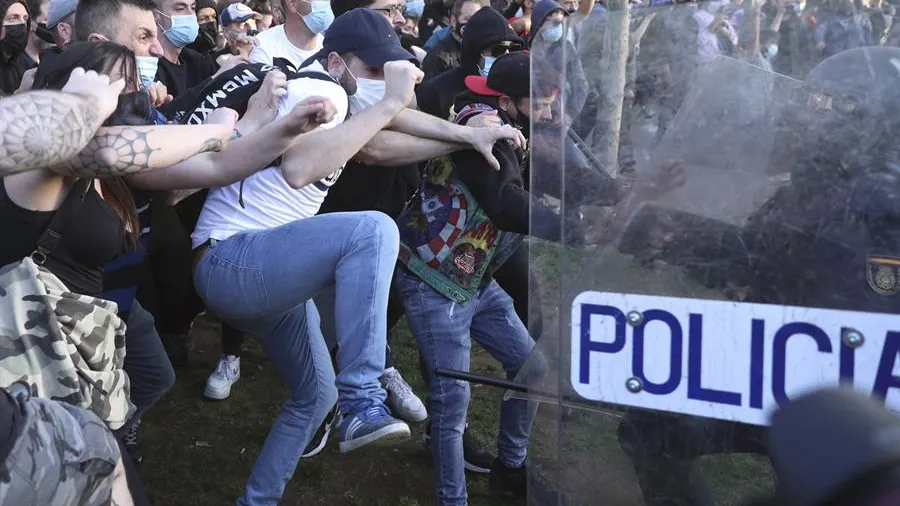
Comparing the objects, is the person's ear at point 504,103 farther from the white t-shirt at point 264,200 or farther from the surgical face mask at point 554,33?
the surgical face mask at point 554,33

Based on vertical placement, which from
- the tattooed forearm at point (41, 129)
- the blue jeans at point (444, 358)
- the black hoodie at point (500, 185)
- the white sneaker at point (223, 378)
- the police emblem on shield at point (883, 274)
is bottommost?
the white sneaker at point (223, 378)

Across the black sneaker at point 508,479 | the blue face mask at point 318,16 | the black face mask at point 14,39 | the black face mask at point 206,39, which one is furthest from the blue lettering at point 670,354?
the black face mask at point 206,39

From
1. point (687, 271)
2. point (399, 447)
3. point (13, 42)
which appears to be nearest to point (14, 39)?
point (13, 42)

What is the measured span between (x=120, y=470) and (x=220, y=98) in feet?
5.28

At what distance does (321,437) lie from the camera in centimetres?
Answer: 430

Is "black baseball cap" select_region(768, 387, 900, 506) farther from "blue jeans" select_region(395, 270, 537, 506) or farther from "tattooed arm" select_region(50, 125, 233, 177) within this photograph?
"blue jeans" select_region(395, 270, 537, 506)

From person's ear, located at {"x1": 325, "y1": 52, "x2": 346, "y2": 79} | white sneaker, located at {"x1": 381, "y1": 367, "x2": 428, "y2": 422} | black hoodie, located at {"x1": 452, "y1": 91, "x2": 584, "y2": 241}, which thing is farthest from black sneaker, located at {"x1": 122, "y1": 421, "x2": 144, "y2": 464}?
black hoodie, located at {"x1": 452, "y1": 91, "x2": 584, "y2": 241}

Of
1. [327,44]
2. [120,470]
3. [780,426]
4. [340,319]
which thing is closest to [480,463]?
[340,319]

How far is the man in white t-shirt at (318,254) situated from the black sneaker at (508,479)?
96cm

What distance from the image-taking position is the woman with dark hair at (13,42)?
5043 mm

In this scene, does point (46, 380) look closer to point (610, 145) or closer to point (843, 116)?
point (610, 145)

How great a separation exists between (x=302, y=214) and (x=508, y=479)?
1.49m

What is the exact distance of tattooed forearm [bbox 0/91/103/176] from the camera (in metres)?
2.05

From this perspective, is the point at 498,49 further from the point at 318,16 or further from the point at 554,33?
the point at 554,33
